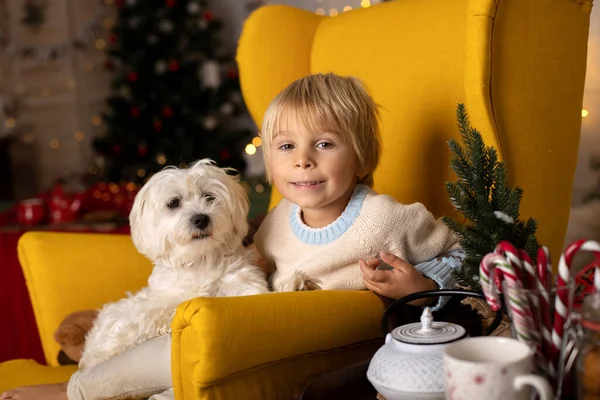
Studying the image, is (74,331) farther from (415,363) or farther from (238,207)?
(415,363)

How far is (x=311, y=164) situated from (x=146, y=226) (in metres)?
0.46

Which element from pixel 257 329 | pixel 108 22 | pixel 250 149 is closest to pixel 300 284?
pixel 257 329

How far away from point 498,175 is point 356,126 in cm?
42

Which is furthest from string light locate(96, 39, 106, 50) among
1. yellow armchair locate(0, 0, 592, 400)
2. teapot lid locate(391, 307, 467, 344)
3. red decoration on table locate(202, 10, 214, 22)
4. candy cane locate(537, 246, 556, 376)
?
candy cane locate(537, 246, 556, 376)

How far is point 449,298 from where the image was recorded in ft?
5.14

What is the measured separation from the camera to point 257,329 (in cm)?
129

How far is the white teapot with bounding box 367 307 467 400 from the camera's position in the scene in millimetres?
1089

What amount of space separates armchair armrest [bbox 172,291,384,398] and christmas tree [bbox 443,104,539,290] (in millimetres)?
246

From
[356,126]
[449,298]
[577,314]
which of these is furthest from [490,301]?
[356,126]

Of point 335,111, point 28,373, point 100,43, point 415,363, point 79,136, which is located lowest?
point 28,373

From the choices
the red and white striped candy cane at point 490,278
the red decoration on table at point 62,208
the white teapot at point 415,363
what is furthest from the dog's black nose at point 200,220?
the red decoration on table at point 62,208

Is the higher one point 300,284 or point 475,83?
point 475,83

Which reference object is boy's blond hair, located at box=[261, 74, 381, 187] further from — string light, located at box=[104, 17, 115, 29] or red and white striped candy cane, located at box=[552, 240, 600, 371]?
string light, located at box=[104, 17, 115, 29]

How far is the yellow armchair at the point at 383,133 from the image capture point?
1310mm
